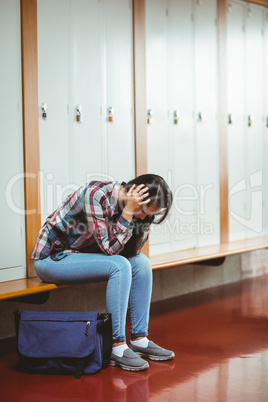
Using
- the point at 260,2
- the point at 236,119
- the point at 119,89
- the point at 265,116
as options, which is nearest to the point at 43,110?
the point at 119,89

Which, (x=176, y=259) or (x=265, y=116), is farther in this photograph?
(x=265, y=116)

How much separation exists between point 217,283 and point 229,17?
2248 millimetres

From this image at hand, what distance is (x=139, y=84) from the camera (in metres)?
3.69

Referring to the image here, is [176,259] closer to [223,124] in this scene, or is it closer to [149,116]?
[149,116]

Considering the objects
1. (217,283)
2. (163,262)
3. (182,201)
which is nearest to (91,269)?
(163,262)

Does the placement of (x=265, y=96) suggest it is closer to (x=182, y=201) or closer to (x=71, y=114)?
(x=182, y=201)

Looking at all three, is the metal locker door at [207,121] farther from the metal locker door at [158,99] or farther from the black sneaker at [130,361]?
the black sneaker at [130,361]

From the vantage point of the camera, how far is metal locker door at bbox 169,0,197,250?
3986mm

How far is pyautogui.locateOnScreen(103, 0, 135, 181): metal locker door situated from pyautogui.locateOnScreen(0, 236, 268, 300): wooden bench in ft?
2.11

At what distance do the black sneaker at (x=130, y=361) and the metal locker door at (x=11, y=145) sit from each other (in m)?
0.82

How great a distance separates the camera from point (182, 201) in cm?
409

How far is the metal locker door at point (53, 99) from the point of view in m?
3.10

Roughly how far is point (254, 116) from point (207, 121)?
691 mm

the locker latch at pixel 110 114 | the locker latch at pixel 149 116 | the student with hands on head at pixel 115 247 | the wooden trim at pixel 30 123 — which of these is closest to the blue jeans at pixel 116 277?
the student with hands on head at pixel 115 247
